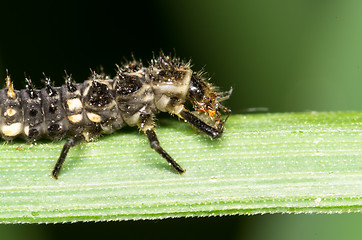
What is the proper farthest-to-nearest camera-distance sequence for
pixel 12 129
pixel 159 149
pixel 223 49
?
1. pixel 223 49
2. pixel 12 129
3. pixel 159 149

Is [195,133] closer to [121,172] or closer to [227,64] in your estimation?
[121,172]

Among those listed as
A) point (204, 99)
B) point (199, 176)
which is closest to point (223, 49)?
point (204, 99)

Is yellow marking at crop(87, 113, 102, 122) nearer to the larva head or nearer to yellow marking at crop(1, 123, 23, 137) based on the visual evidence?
yellow marking at crop(1, 123, 23, 137)

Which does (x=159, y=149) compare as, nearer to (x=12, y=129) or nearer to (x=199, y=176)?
(x=199, y=176)

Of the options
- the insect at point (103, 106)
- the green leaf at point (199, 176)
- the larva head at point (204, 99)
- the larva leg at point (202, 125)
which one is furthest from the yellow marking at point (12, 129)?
the larva head at point (204, 99)

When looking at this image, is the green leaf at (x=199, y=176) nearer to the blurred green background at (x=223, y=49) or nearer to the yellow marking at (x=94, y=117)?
the yellow marking at (x=94, y=117)

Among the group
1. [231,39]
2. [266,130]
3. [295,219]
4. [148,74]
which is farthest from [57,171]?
[231,39]
